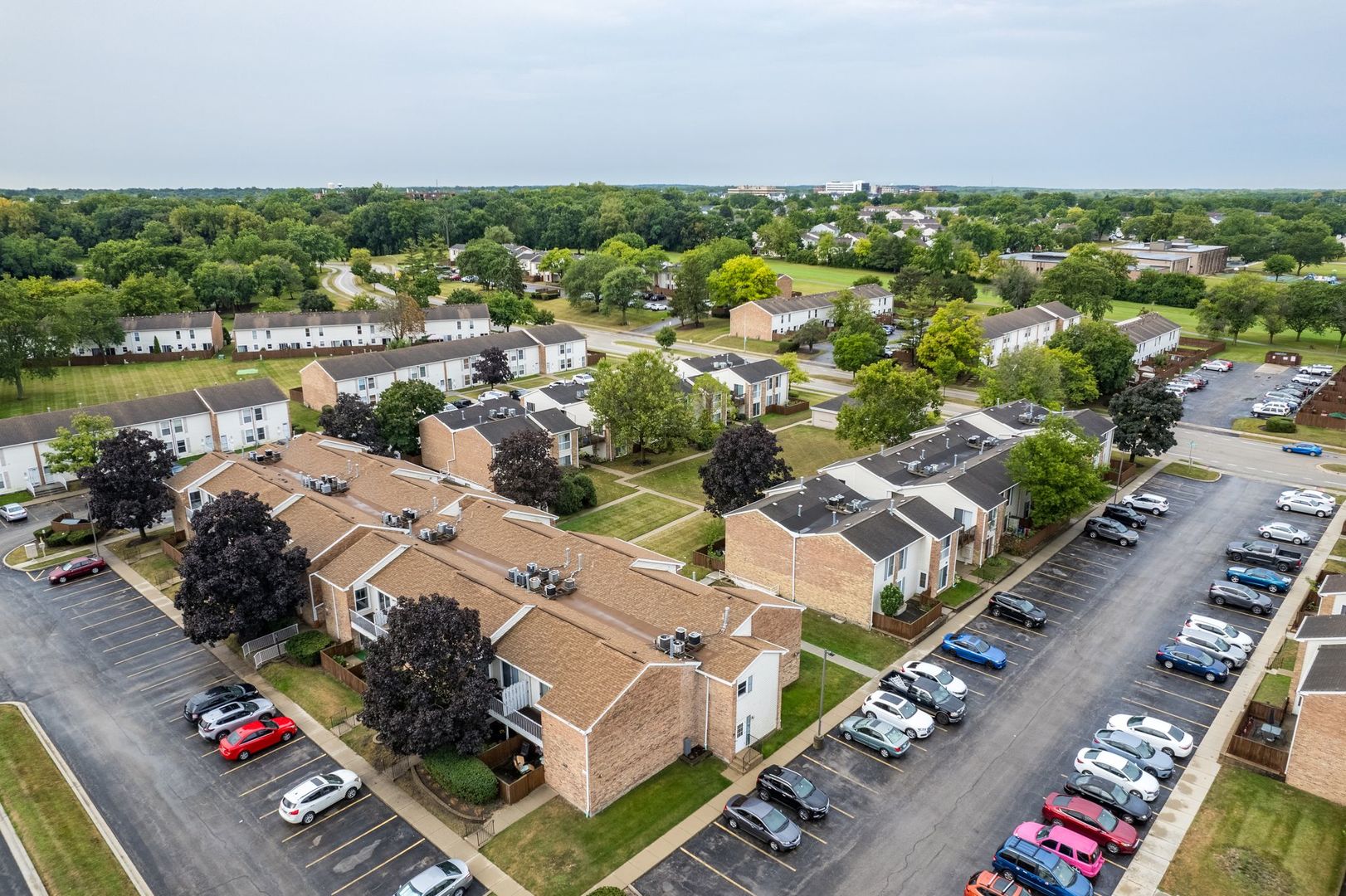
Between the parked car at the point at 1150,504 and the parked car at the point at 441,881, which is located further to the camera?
the parked car at the point at 1150,504

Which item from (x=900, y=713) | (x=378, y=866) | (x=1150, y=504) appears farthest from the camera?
(x=1150, y=504)

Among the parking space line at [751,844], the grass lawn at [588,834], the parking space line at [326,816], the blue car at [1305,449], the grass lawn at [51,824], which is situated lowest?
the grass lawn at [51,824]

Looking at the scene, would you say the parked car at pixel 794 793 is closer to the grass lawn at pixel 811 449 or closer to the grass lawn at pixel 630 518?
the grass lawn at pixel 630 518

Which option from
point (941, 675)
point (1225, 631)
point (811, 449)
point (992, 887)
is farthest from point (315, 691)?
point (811, 449)

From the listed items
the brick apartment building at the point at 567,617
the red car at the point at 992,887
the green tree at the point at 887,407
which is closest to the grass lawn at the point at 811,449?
the green tree at the point at 887,407

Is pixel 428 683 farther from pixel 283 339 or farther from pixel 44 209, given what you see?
pixel 44 209

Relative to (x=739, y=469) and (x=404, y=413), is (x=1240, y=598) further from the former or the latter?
(x=404, y=413)

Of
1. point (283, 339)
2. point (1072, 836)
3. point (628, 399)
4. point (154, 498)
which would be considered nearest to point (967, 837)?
point (1072, 836)

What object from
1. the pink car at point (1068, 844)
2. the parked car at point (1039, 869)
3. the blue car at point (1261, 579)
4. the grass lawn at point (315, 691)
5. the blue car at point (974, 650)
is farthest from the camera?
the blue car at point (1261, 579)
